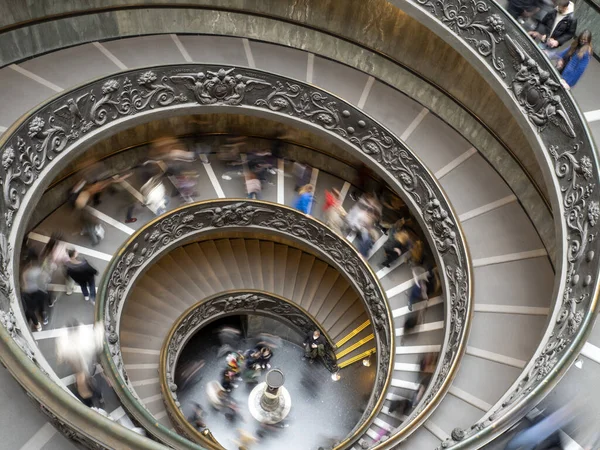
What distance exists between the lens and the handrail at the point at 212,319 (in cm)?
1013

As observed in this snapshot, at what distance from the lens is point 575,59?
289 inches

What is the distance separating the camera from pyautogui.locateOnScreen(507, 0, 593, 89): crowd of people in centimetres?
732

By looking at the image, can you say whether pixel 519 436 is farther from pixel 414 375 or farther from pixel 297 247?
pixel 297 247

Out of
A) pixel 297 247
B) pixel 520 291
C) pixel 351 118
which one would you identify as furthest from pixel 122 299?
pixel 520 291

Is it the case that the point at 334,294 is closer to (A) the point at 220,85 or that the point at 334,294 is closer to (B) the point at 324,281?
(B) the point at 324,281

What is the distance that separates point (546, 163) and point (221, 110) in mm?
6077

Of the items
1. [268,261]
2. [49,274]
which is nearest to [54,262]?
[49,274]

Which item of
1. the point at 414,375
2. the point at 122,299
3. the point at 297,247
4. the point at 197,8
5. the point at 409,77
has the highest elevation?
the point at 409,77

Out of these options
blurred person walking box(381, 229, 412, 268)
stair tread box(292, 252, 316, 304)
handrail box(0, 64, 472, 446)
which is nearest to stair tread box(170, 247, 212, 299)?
stair tread box(292, 252, 316, 304)

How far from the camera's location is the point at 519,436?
4.93m

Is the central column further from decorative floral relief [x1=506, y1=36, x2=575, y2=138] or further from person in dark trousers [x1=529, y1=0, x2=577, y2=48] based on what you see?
person in dark trousers [x1=529, y1=0, x2=577, y2=48]

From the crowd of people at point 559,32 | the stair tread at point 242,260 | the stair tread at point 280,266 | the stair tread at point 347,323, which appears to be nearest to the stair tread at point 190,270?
the stair tread at point 242,260

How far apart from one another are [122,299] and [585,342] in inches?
311

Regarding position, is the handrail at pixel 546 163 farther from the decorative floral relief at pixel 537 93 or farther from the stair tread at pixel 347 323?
the stair tread at pixel 347 323
